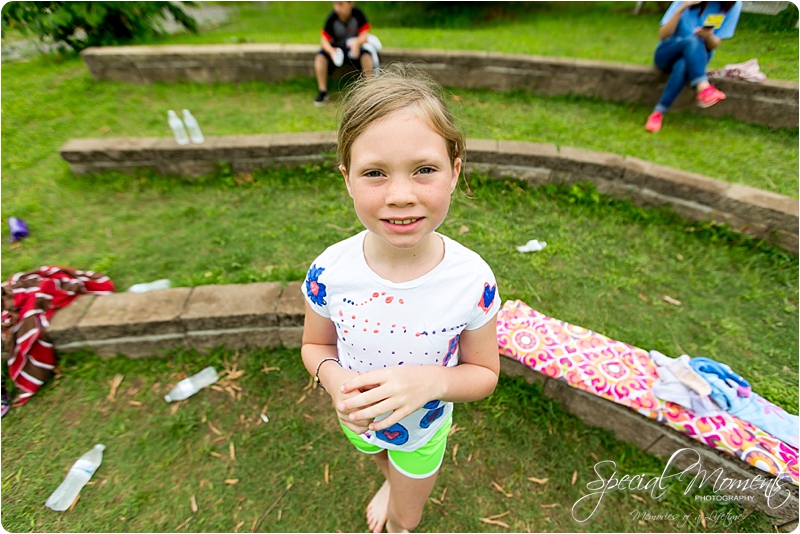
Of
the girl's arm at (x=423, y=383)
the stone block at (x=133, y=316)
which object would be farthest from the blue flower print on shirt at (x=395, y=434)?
the stone block at (x=133, y=316)

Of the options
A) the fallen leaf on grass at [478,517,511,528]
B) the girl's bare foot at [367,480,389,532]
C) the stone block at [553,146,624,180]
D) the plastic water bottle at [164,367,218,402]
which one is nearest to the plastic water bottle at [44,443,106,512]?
the plastic water bottle at [164,367,218,402]

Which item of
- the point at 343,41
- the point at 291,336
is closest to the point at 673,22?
the point at 343,41

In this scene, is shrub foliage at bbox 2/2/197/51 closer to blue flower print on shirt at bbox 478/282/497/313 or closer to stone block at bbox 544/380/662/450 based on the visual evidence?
blue flower print on shirt at bbox 478/282/497/313

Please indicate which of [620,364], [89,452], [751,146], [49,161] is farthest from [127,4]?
[751,146]


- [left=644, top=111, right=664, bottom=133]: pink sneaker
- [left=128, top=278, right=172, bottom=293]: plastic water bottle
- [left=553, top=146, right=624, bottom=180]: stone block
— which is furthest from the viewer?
[left=644, top=111, right=664, bottom=133]: pink sneaker

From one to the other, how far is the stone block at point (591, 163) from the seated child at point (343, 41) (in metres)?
2.98

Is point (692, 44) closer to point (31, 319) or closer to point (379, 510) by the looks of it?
point (379, 510)

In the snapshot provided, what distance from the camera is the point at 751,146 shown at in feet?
14.7

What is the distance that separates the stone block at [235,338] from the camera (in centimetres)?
285

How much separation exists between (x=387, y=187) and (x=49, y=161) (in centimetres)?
573

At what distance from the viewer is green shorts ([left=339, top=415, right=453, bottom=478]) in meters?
1.63

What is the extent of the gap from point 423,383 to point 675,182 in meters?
3.87

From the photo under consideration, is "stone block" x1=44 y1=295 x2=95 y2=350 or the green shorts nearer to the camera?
the green shorts

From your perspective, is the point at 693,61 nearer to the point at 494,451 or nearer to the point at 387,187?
the point at 494,451
